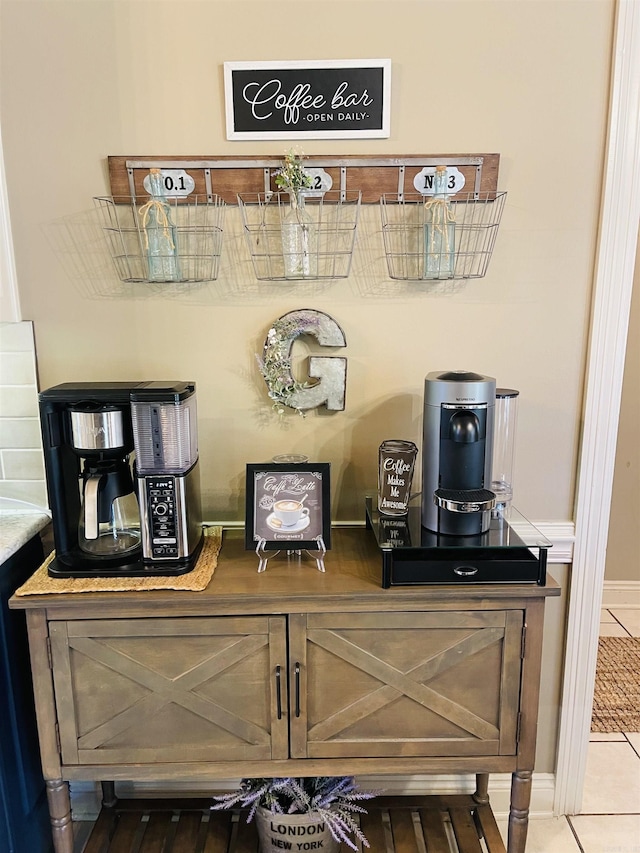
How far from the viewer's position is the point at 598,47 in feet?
5.23

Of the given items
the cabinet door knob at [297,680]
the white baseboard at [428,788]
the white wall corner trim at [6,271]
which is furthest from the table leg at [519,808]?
the white wall corner trim at [6,271]

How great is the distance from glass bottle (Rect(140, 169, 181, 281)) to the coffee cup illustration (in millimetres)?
667

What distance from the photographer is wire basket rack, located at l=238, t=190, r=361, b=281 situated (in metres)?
1.65

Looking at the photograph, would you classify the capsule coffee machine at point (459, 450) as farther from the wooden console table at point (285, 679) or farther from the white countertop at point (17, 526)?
the white countertop at point (17, 526)

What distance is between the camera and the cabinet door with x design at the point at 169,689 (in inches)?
56.5

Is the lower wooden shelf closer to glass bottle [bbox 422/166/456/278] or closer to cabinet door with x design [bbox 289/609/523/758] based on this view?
cabinet door with x design [bbox 289/609/523/758]

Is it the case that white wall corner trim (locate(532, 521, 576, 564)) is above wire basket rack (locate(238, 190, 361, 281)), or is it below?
below

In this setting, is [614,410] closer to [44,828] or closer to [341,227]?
[341,227]

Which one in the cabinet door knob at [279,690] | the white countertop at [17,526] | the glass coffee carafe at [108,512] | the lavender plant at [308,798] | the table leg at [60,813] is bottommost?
the lavender plant at [308,798]

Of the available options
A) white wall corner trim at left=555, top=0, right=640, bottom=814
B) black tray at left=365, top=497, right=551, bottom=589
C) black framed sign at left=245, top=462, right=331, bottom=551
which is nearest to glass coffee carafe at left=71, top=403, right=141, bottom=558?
black framed sign at left=245, top=462, right=331, bottom=551

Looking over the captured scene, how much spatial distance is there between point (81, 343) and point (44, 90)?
65cm

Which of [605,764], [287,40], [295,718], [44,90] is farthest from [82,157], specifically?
[605,764]

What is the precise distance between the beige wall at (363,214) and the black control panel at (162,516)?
1.09 ft

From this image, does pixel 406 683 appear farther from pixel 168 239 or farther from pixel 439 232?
pixel 168 239
